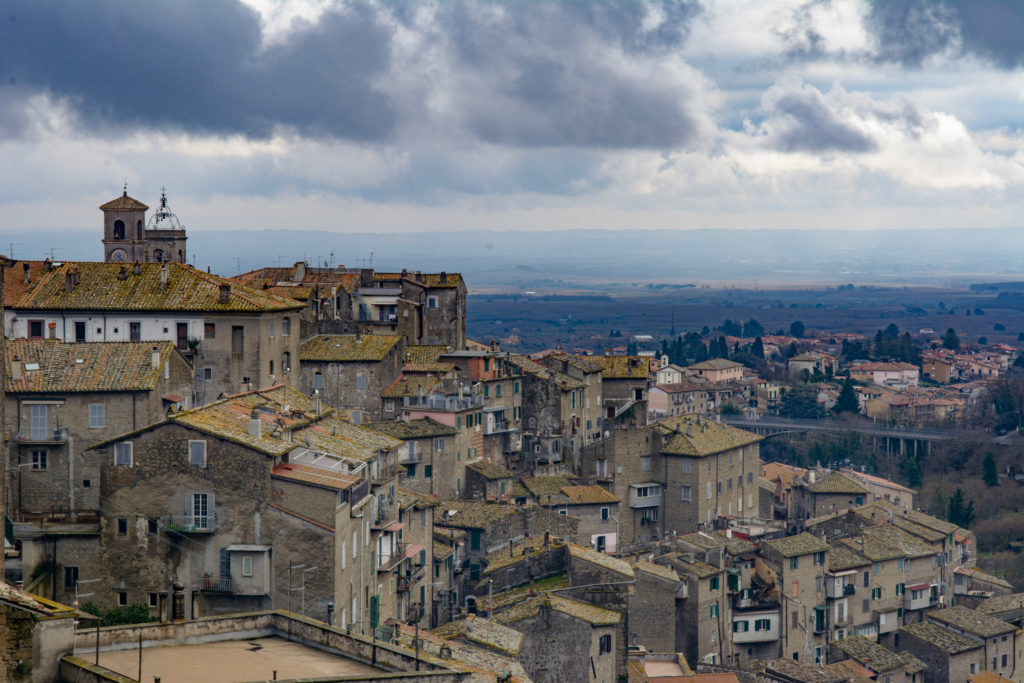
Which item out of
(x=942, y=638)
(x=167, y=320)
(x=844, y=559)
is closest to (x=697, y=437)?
(x=844, y=559)

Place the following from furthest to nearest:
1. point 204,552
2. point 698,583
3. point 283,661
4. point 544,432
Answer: point 544,432 < point 698,583 < point 204,552 < point 283,661

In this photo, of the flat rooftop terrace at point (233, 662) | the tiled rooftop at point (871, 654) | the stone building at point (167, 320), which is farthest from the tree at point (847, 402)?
the flat rooftop terrace at point (233, 662)

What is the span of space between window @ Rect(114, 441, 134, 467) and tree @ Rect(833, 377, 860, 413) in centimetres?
10801

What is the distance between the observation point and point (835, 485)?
79062 millimetres

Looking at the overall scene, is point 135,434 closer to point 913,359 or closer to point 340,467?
point 340,467

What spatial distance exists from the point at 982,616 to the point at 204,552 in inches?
1635

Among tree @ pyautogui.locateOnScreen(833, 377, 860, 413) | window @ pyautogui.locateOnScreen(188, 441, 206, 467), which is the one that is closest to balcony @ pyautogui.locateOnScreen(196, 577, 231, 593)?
window @ pyautogui.locateOnScreen(188, 441, 206, 467)

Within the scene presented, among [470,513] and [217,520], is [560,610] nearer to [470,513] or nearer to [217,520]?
[217,520]

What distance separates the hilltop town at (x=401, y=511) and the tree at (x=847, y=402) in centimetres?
4321

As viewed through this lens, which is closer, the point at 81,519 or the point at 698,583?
the point at 81,519

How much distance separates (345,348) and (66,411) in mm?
21738

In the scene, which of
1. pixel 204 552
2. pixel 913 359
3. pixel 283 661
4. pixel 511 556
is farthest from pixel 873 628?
pixel 913 359

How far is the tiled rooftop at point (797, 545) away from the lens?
193 feet

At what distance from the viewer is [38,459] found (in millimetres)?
40219
